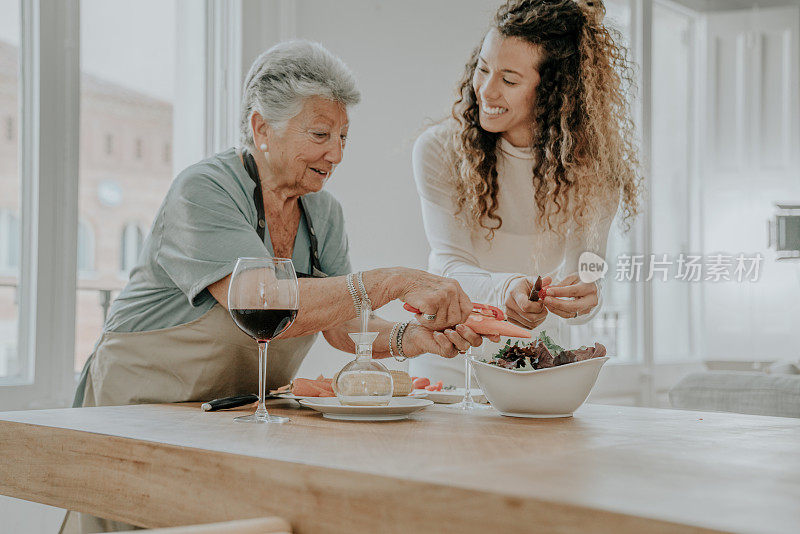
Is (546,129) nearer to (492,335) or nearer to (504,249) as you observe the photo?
(504,249)

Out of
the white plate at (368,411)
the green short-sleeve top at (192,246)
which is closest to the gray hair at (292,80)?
the green short-sleeve top at (192,246)

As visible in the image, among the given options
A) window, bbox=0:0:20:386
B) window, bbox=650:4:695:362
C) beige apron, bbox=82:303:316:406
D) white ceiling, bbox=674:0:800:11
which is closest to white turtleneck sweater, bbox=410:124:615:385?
beige apron, bbox=82:303:316:406

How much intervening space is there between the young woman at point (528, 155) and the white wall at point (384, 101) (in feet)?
3.85

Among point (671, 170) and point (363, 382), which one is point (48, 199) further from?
point (671, 170)

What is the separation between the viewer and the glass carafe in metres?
1.34

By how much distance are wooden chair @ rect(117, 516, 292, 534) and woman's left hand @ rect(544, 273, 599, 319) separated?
0.94 metres

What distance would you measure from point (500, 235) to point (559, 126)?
0.34 meters

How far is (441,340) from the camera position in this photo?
160 centimetres

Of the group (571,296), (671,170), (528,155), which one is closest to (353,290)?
(571,296)

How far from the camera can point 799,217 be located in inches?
223

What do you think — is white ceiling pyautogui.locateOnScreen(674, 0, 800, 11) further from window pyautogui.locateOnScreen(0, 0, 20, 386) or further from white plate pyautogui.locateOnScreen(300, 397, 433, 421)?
white plate pyautogui.locateOnScreen(300, 397, 433, 421)

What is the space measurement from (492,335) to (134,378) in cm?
74

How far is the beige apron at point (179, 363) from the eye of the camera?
1708 millimetres

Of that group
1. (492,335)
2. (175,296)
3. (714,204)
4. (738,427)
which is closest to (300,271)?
(175,296)
